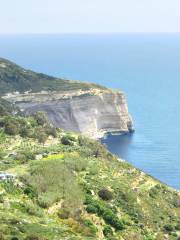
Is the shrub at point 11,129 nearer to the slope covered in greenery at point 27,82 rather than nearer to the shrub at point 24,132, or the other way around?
the shrub at point 24,132

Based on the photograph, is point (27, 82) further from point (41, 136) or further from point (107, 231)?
point (107, 231)

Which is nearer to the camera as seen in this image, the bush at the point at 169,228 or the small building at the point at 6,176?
the small building at the point at 6,176

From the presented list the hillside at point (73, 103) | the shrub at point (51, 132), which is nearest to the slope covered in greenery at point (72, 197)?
the shrub at point (51, 132)

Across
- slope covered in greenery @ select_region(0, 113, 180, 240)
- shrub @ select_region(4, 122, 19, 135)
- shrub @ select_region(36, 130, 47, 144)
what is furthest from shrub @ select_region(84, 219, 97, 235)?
shrub @ select_region(4, 122, 19, 135)

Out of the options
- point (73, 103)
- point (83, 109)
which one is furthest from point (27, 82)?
point (83, 109)

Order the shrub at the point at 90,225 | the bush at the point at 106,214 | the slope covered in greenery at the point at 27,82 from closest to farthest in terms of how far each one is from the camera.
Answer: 1. the shrub at the point at 90,225
2. the bush at the point at 106,214
3. the slope covered in greenery at the point at 27,82
